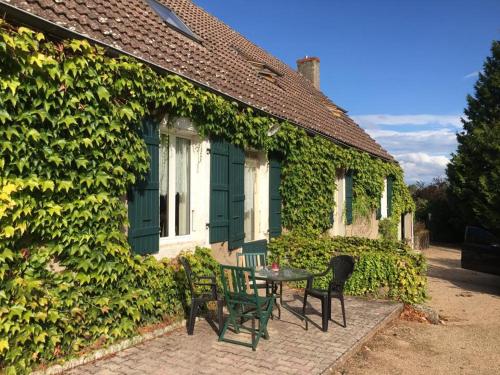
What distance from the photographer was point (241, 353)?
4504 millimetres

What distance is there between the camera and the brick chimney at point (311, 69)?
682 inches

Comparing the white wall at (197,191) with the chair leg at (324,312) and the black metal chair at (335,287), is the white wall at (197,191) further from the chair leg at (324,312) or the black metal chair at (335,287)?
the chair leg at (324,312)

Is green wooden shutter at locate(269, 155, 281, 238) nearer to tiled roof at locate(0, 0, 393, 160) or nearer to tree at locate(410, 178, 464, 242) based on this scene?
tiled roof at locate(0, 0, 393, 160)

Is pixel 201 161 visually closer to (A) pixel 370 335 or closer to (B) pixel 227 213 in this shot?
(B) pixel 227 213

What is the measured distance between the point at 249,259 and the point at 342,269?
1.61 metres

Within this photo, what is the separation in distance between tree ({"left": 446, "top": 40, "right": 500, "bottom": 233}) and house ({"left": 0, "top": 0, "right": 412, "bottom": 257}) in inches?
439

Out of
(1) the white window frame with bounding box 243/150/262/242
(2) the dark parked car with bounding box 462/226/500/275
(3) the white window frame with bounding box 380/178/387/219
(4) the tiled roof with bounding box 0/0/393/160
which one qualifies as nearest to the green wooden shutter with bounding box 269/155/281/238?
(1) the white window frame with bounding box 243/150/262/242

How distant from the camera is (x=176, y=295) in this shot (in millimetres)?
5422

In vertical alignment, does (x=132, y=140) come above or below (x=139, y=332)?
above

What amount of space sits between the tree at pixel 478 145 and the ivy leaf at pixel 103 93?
53.0ft

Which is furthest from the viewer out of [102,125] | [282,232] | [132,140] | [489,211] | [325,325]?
[489,211]

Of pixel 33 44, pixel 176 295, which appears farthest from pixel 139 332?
pixel 33 44

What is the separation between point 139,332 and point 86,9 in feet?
12.3

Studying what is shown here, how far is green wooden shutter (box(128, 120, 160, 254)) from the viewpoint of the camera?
16.1 feet
